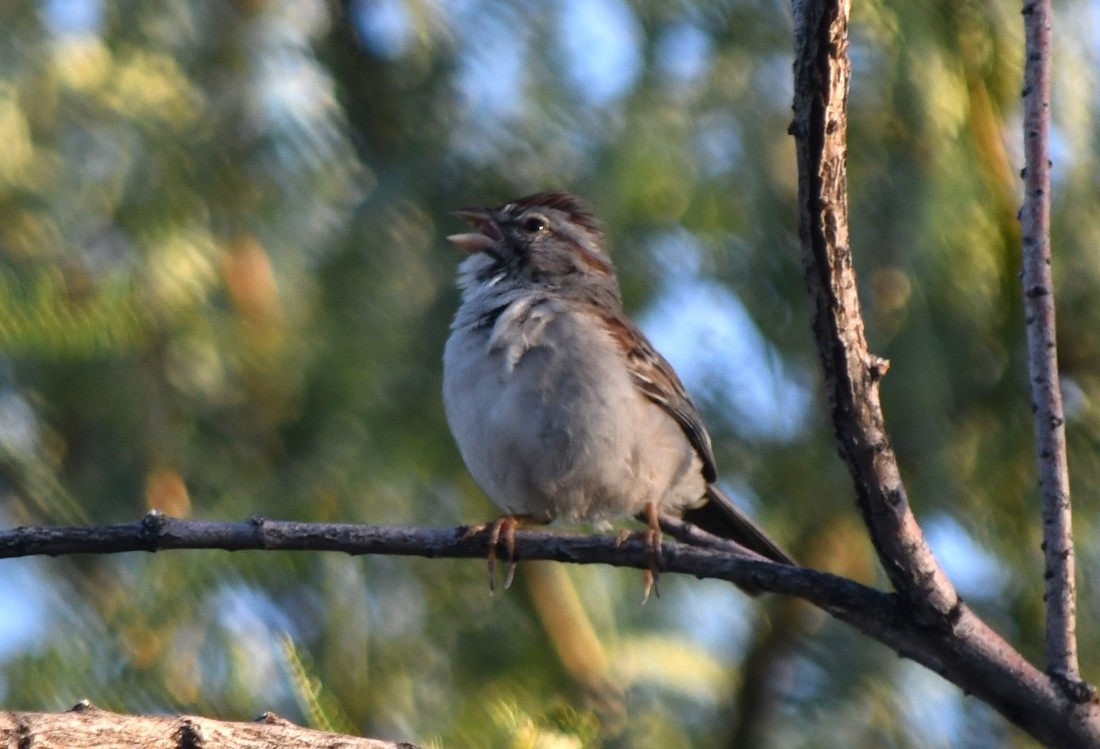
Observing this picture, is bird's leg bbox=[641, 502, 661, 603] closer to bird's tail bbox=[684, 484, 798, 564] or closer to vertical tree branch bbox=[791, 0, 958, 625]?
bird's tail bbox=[684, 484, 798, 564]

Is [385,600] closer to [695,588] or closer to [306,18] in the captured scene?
[695,588]

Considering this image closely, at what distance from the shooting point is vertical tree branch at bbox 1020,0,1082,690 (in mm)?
2971

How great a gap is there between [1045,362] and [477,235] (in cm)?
260

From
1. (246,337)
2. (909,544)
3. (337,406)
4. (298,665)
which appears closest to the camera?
(298,665)

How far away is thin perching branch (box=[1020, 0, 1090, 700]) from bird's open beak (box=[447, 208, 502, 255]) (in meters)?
2.46

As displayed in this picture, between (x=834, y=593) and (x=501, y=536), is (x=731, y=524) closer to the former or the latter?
(x=501, y=536)

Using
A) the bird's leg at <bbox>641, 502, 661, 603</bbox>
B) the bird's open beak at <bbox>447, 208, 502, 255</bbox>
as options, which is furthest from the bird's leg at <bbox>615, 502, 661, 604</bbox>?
the bird's open beak at <bbox>447, 208, 502, 255</bbox>

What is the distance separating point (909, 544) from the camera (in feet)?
9.64

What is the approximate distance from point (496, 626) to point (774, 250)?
5.32ft

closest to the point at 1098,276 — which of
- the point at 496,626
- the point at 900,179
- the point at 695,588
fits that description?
the point at 900,179

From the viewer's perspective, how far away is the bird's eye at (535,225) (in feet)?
17.5

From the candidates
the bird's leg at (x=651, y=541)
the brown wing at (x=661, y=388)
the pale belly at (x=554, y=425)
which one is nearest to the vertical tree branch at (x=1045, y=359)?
the bird's leg at (x=651, y=541)

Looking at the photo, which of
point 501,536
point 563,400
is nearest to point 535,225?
point 563,400

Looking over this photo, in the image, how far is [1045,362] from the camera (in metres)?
3.04
